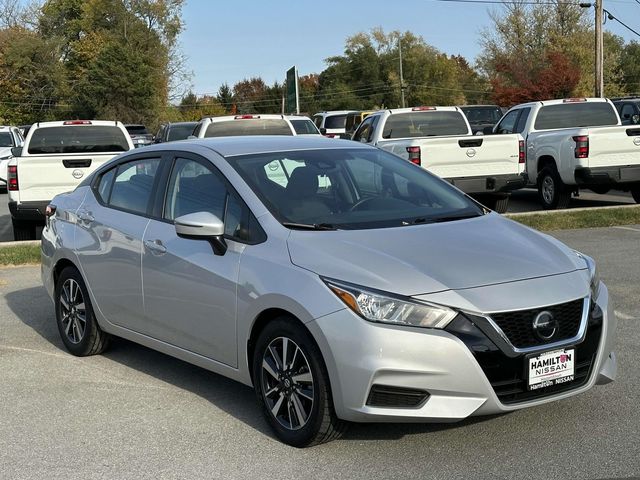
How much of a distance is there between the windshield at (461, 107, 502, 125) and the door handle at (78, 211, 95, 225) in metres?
24.2

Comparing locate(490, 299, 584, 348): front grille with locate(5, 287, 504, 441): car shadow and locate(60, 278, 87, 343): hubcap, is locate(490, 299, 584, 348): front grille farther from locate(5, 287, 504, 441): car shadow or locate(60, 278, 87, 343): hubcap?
locate(60, 278, 87, 343): hubcap

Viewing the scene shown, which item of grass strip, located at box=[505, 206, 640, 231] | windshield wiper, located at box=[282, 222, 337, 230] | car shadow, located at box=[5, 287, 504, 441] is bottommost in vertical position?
grass strip, located at box=[505, 206, 640, 231]

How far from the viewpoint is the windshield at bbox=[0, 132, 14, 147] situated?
2398cm

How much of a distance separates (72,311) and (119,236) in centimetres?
103

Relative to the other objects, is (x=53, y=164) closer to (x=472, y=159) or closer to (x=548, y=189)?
(x=472, y=159)

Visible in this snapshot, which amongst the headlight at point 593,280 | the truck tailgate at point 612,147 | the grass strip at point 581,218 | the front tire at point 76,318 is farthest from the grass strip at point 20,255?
the truck tailgate at point 612,147

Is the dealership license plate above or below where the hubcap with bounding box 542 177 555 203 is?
above

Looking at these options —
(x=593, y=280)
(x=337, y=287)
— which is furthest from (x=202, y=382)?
(x=593, y=280)

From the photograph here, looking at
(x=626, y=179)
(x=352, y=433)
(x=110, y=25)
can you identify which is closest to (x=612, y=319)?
(x=352, y=433)

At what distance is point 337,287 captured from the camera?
432 cm

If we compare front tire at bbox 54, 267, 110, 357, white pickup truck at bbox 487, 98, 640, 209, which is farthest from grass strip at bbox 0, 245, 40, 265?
white pickup truck at bbox 487, 98, 640, 209

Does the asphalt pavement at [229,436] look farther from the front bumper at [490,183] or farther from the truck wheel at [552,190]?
the truck wheel at [552,190]

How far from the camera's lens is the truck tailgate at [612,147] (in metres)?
14.1

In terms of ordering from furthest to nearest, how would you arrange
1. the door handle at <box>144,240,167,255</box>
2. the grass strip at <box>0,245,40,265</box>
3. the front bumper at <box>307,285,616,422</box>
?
the grass strip at <box>0,245,40,265</box>, the door handle at <box>144,240,167,255</box>, the front bumper at <box>307,285,616,422</box>
